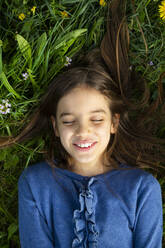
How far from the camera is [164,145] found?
2.40m

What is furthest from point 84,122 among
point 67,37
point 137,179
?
point 67,37

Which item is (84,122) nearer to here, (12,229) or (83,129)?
(83,129)

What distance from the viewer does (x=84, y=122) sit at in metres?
1.95

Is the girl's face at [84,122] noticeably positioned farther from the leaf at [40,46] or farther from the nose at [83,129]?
the leaf at [40,46]

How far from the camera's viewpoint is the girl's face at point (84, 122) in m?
1.95

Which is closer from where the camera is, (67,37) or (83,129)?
(83,129)

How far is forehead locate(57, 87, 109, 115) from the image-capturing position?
6.39 feet

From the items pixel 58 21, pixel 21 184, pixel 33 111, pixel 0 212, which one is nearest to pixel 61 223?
pixel 21 184

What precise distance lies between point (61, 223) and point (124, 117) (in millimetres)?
892

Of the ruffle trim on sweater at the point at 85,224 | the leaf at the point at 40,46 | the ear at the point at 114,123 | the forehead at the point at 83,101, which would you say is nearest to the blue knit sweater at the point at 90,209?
the ruffle trim on sweater at the point at 85,224

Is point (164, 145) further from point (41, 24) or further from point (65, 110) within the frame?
point (41, 24)

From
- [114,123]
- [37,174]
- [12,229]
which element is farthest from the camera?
[12,229]

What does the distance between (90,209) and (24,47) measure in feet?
4.00

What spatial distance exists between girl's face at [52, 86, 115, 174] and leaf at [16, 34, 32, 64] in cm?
42
